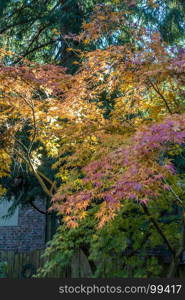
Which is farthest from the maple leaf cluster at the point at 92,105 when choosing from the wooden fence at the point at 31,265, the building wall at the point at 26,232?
the building wall at the point at 26,232

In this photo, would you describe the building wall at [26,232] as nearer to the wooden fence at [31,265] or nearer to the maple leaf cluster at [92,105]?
the wooden fence at [31,265]

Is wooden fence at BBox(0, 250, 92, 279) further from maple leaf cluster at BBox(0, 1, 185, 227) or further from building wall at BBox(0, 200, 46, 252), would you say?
maple leaf cluster at BBox(0, 1, 185, 227)

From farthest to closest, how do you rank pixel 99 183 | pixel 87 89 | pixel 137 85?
pixel 87 89, pixel 137 85, pixel 99 183

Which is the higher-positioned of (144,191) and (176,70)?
(176,70)

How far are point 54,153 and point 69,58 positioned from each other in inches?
170

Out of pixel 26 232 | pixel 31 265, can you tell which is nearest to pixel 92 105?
pixel 31 265

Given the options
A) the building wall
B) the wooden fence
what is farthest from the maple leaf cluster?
the building wall

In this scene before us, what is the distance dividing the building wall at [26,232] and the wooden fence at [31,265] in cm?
207

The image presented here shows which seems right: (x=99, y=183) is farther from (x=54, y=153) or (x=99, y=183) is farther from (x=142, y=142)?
(x=54, y=153)

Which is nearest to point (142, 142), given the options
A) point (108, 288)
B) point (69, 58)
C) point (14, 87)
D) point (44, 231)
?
point (14, 87)

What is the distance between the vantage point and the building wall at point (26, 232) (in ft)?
42.3

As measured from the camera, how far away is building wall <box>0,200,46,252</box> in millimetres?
12883

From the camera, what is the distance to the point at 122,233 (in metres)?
5.78

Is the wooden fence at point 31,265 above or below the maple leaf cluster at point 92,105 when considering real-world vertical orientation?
below
